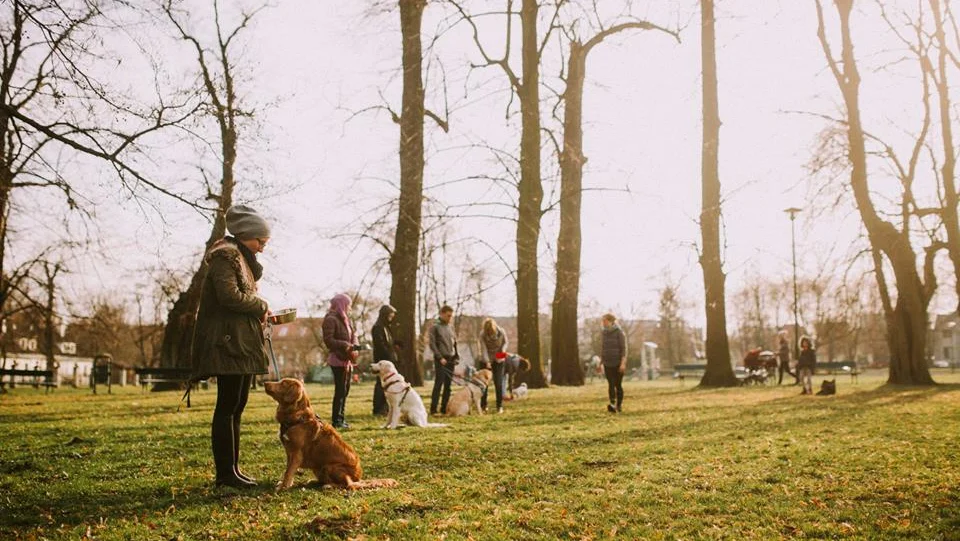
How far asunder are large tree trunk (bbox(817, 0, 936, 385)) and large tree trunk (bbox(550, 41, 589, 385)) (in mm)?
7060

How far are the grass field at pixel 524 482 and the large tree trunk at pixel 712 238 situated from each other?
37.7 ft

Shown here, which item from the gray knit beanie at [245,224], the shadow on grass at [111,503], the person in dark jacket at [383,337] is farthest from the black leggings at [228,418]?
the person in dark jacket at [383,337]

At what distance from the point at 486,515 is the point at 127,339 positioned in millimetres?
72497

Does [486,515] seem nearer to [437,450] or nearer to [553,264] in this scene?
[437,450]

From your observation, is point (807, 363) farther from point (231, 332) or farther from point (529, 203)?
point (231, 332)

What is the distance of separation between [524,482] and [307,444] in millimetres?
1828

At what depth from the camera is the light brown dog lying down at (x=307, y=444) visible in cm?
601

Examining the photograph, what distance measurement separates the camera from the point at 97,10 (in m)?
8.26

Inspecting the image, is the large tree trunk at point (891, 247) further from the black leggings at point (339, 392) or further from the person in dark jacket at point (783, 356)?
the black leggings at point (339, 392)

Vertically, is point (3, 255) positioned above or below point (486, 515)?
above

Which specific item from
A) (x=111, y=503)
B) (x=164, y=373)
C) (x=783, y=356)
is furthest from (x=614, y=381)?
(x=783, y=356)

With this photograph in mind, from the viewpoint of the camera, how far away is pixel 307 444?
6.12 meters

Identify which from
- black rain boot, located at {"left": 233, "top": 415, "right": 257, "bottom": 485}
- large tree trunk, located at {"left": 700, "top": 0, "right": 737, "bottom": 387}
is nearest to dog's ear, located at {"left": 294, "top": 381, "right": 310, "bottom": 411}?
black rain boot, located at {"left": 233, "top": 415, "right": 257, "bottom": 485}

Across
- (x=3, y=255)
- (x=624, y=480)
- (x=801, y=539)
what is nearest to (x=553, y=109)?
(x=3, y=255)
